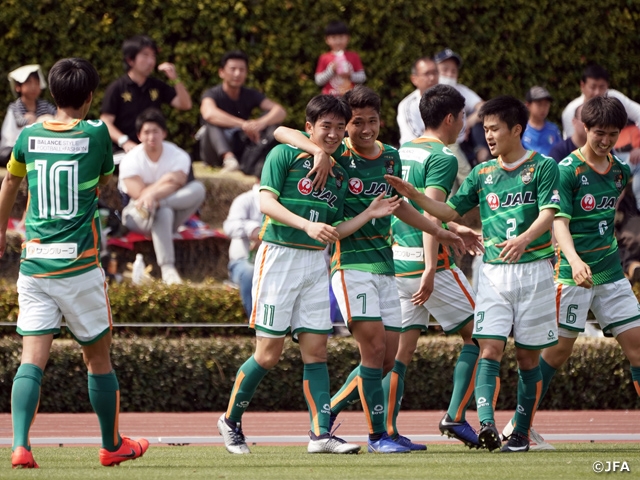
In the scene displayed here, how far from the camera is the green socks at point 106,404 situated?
636 cm

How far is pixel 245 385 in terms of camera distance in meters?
7.25

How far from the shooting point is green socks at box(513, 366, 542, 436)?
750 cm

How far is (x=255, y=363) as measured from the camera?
23.8 feet

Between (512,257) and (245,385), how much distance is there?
→ 1773 millimetres

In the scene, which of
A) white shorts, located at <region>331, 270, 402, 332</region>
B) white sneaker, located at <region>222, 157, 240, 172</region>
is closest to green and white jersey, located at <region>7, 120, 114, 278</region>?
white shorts, located at <region>331, 270, 402, 332</region>

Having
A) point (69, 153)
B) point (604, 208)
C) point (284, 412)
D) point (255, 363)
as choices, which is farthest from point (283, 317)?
point (284, 412)

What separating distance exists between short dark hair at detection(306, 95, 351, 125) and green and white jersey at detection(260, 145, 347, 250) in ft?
0.79

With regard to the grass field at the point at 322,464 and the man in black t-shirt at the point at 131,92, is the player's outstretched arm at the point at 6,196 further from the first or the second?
the man in black t-shirt at the point at 131,92

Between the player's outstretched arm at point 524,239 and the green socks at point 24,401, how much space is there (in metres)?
2.80

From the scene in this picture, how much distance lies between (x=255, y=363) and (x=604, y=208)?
2.46 metres

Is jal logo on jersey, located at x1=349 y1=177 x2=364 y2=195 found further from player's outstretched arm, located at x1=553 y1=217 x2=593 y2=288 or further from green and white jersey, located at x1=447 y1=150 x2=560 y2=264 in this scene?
player's outstretched arm, located at x1=553 y1=217 x2=593 y2=288

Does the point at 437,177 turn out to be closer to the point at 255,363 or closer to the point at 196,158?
the point at 255,363

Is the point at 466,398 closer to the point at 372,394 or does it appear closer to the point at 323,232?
the point at 372,394

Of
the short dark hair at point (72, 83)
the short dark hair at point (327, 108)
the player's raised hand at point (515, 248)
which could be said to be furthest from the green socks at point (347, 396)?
the short dark hair at point (72, 83)
